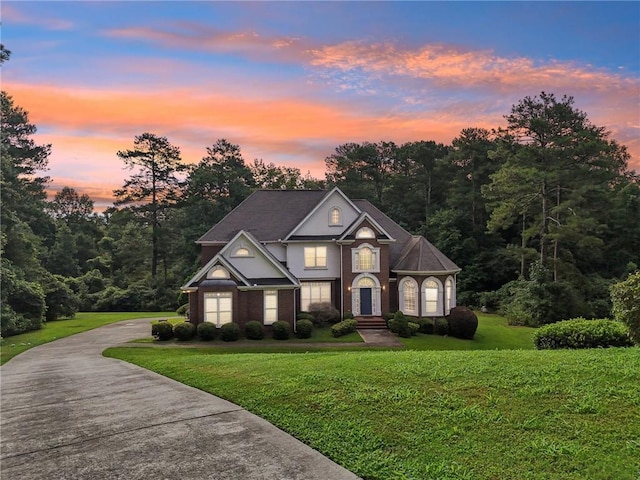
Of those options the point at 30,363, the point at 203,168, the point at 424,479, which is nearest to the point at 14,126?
the point at 203,168

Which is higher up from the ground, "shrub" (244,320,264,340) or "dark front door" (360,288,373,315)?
"dark front door" (360,288,373,315)

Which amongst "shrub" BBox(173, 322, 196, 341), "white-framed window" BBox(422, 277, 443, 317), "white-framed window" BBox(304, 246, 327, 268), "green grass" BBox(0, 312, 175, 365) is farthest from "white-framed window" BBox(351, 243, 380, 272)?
"green grass" BBox(0, 312, 175, 365)

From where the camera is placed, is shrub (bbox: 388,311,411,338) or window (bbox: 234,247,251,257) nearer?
shrub (bbox: 388,311,411,338)

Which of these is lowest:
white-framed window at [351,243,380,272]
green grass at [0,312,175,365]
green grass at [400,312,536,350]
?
green grass at [400,312,536,350]

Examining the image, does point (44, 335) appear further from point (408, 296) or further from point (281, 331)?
point (408, 296)

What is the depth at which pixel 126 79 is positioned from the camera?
→ 19.4m

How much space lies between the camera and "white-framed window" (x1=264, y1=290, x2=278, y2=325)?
2534 cm

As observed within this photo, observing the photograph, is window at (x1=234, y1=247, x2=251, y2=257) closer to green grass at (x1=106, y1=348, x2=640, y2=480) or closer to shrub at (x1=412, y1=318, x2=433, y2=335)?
shrub at (x1=412, y1=318, x2=433, y2=335)

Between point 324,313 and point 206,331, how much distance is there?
7.40 m

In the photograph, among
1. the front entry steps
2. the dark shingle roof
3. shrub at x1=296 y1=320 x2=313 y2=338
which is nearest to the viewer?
shrub at x1=296 y1=320 x2=313 y2=338

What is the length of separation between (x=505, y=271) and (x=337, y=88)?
31.8 metres

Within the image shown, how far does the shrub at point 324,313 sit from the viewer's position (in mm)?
27031

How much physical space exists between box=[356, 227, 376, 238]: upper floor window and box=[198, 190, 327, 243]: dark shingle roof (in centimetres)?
425

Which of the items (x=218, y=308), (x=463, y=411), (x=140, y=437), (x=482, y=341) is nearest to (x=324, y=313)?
(x=218, y=308)
